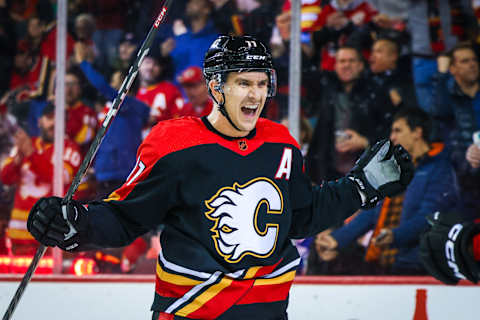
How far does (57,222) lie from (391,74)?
7.43ft

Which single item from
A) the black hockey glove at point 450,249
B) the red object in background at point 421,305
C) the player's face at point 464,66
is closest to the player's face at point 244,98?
the black hockey glove at point 450,249

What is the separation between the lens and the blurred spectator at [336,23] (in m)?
3.38

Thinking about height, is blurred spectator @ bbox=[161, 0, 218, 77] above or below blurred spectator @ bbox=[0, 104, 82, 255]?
above

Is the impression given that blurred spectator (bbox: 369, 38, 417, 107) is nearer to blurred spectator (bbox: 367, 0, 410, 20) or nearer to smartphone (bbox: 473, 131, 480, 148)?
blurred spectator (bbox: 367, 0, 410, 20)

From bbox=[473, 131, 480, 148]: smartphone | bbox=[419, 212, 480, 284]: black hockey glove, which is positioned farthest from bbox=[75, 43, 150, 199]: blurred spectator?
bbox=[419, 212, 480, 284]: black hockey glove

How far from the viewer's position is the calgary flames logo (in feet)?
5.41

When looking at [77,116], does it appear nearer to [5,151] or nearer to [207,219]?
[5,151]

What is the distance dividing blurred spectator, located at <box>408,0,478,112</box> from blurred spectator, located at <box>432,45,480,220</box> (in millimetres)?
43

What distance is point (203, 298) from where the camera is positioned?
1647 millimetres

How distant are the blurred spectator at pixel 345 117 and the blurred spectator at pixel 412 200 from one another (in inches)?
4.7

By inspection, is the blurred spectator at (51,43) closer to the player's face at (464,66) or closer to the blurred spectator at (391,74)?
the blurred spectator at (391,74)

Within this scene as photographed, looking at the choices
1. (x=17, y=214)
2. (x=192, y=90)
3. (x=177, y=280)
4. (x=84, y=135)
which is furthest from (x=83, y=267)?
(x=177, y=280)

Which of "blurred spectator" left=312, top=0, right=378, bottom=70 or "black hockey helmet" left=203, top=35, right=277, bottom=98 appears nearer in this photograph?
"black hockey helmet" left=203, top=35, right=277, bottom=98

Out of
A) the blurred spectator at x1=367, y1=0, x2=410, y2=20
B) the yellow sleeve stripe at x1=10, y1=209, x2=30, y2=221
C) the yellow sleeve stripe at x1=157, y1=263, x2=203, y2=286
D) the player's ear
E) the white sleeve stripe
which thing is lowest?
the yellow sleeve stripe at x1=10, y1=209, x2=30, y2=221
